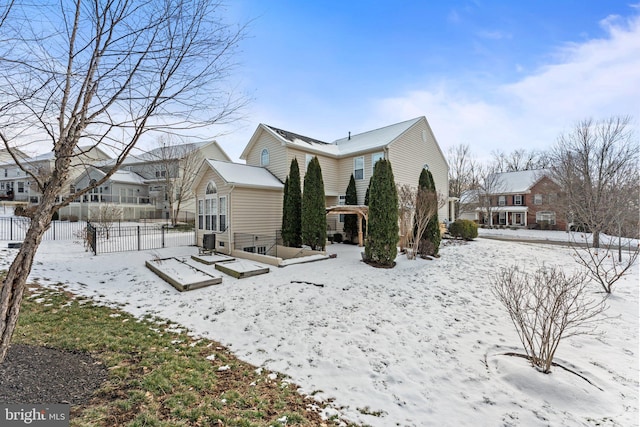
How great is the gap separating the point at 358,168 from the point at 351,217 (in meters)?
3.17

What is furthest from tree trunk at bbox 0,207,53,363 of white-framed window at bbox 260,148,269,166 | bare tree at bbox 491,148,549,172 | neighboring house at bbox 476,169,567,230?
bare tree at bbox 491,148,549,172

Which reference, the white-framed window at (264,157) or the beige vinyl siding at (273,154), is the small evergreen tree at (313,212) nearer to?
the beige vinyl siding at (273,154)

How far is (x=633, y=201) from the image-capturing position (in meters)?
16.2

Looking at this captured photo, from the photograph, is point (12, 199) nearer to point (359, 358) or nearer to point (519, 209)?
point (359, 358)

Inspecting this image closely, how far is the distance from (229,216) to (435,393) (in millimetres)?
10832

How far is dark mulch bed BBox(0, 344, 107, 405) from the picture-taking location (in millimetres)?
2703

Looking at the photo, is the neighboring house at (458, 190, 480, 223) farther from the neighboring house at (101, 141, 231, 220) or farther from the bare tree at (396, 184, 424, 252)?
the neighboring house at (101, 141, 231, 220)

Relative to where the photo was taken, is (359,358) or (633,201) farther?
(633,201)

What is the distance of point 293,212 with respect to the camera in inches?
514

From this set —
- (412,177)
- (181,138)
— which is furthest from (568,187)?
(181,138)

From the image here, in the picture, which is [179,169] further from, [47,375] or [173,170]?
[47,375]

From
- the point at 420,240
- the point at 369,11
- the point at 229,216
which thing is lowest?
the point at 420,240

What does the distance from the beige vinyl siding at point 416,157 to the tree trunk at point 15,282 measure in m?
15.2

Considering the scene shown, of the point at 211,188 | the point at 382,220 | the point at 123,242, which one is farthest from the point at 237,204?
the point at 123,242
